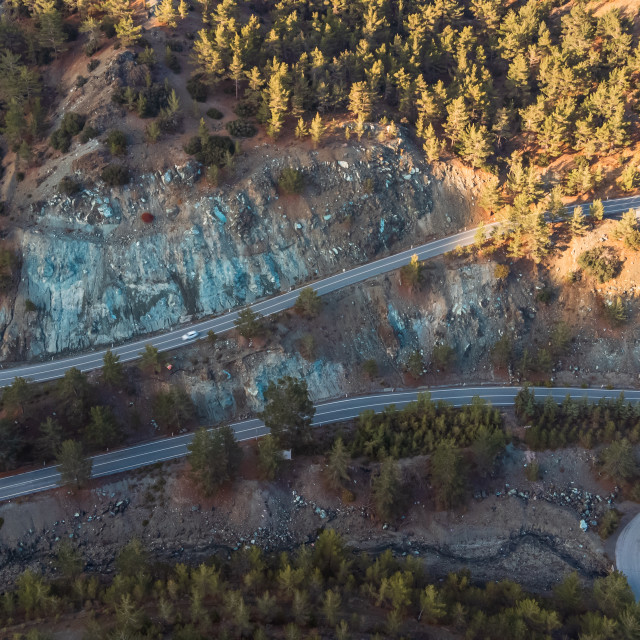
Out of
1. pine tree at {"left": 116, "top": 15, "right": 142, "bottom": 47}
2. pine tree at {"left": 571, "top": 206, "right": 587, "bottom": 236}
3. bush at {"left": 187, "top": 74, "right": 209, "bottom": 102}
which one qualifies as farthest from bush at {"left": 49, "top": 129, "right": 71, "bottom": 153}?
pine tree at {"left": 571, "top": 206, "right": 587, "bottom": 236}

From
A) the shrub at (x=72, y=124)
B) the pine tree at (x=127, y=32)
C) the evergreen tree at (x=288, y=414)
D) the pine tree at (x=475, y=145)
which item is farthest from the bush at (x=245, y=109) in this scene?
the evergreen tree at (x=288, y=414)

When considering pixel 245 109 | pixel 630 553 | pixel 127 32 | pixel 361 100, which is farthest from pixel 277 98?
pixel 630 553

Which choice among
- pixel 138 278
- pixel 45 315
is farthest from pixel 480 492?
pixel 45 315

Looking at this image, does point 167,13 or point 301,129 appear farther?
point 167,13

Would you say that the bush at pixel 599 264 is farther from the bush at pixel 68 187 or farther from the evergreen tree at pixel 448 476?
the bush at pixel 68 187

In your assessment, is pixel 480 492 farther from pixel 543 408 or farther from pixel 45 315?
pixel 45 315

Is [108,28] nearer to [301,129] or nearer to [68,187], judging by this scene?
[68,187]
